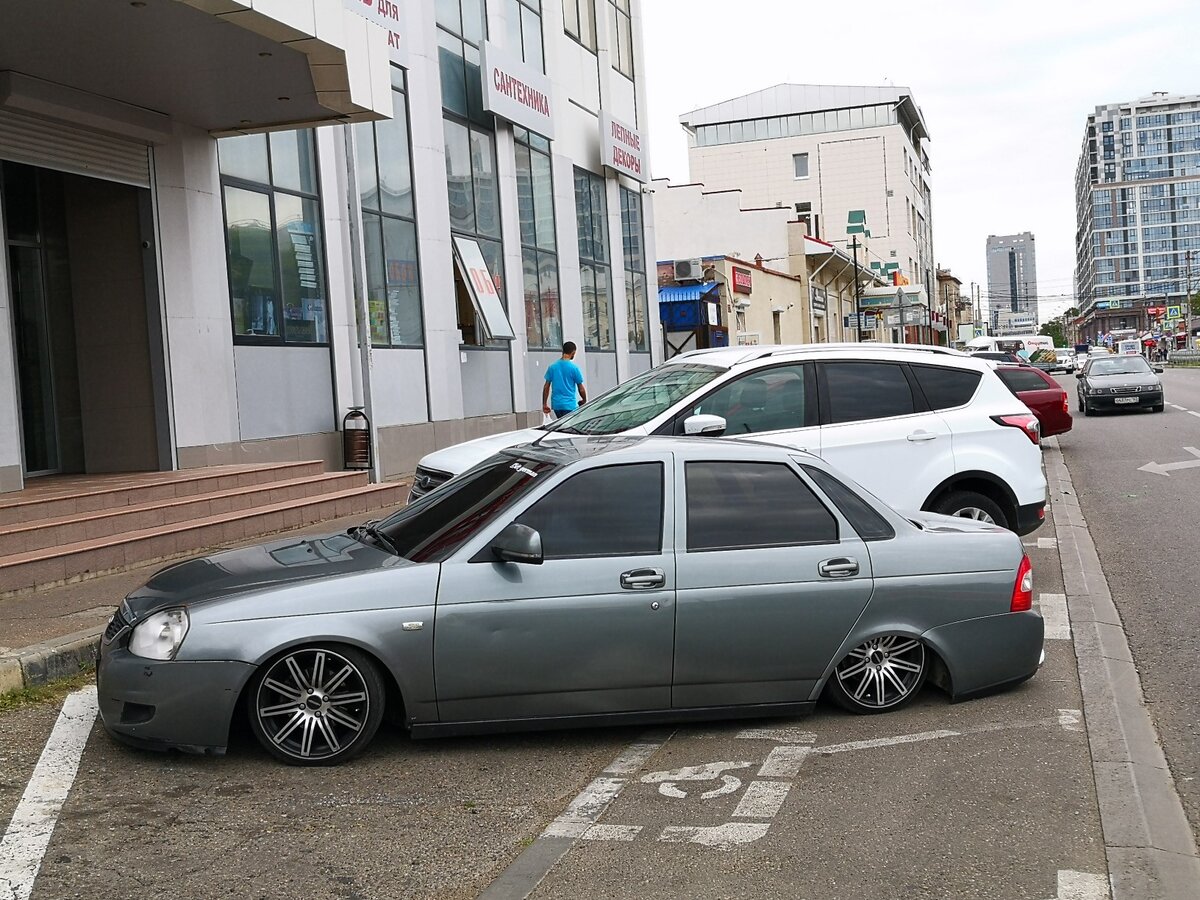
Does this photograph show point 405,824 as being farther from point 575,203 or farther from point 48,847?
point 575,203

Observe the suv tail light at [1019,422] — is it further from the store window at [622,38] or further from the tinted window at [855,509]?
the store window at [622,38]

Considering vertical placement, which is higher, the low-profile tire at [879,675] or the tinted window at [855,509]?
the tinted window at [855,509]

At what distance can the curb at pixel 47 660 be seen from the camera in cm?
663

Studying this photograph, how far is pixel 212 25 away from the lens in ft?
35.5

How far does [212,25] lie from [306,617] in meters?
7.39

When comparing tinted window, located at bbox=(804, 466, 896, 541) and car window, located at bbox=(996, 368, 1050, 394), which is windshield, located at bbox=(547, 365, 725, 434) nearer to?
tinted window, located at bbox=(804, 466, 896, 541)

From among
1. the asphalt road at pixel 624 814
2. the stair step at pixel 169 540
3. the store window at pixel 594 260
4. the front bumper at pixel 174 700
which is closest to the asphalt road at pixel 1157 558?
the asphalt road at pixel 624 814

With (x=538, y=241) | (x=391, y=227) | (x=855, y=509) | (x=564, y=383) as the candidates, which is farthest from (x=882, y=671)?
(x=538, y=241)

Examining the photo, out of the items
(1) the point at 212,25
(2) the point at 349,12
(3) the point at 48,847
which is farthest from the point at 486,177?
(3) the point at 48,847

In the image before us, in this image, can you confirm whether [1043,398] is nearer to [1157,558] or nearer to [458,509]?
[1157,558]

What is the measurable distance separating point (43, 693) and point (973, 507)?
6.43 meters

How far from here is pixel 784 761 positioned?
18.1 feet

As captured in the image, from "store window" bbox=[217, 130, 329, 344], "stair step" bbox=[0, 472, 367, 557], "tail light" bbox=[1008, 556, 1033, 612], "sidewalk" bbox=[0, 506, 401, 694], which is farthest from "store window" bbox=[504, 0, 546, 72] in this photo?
"tail light" bbox=[1008, 556, 1033, 612]

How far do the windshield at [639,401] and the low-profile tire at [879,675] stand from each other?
3408 mm
